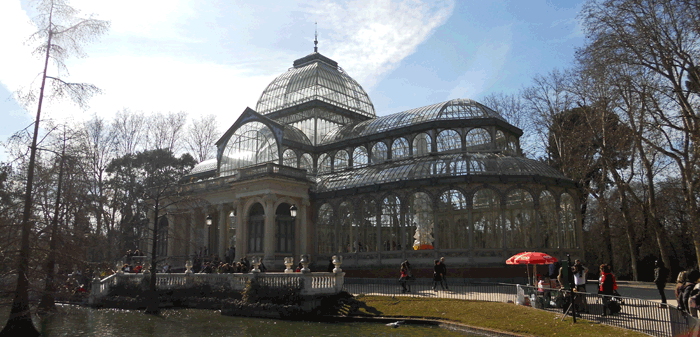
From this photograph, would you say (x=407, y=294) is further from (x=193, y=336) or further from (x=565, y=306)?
(x=193, y=336)

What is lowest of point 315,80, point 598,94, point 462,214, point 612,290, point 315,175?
point 612,290

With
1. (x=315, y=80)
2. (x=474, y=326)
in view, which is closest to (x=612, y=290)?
(x=474, y=326)

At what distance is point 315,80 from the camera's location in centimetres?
4262

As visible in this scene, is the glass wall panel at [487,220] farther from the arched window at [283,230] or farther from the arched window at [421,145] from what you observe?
the arched window at [283,230]

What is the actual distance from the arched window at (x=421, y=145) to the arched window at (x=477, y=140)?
8.14 ft

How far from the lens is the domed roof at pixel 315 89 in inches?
1674

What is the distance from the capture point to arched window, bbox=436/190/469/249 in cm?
2819

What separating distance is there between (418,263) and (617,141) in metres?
14.4

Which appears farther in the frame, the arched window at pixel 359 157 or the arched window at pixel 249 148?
the arched window at pixel 359 157

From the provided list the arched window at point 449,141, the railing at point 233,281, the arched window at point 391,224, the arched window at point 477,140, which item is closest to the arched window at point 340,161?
the arched window at point 391,224

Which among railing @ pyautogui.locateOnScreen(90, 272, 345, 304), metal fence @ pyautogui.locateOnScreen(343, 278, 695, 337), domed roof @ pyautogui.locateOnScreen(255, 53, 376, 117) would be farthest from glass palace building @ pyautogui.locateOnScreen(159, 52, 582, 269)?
metal fence @ pyautogui.locateOnScreen(343, 278, 695, 337)

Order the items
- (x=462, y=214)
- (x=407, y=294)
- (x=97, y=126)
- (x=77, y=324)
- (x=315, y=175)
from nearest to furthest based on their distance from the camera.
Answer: (x=77, y=324), (x=407, y=294), (x=462, y=214), (x=315, y=175), (x=97, y=126)

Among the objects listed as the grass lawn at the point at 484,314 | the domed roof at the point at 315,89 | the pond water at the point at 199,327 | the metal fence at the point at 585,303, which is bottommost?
the pond water at the point at 199,327

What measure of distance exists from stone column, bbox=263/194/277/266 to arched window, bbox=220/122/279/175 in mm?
3342
